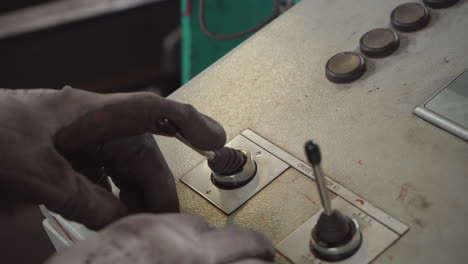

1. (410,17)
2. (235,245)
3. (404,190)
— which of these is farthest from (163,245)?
(410,17)

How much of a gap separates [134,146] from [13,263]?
3.48 ft

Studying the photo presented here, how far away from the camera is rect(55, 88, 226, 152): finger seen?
691mm

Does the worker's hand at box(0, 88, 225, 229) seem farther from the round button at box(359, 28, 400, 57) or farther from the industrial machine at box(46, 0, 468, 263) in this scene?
the round button at box(359, 28, 400, 57)

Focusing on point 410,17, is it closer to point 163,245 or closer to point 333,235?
point 333,235

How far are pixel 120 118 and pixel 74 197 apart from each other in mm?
112

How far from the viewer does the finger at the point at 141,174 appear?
0.74 meters

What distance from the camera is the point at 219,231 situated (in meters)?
0.63

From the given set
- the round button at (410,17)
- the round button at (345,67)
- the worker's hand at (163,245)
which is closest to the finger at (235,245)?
the worker's hand at (163,245)

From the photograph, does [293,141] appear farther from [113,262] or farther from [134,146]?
[113,262]

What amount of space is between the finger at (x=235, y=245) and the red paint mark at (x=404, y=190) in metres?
0.17

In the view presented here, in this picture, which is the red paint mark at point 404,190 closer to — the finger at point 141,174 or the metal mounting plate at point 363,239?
the metal mounting plate at point 363,239

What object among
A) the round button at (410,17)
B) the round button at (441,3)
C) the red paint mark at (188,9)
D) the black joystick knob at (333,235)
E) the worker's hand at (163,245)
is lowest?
the red paint mark at (188,9)

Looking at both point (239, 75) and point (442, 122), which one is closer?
point (442, 122)

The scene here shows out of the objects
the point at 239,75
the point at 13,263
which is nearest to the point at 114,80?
the point at 13,263
